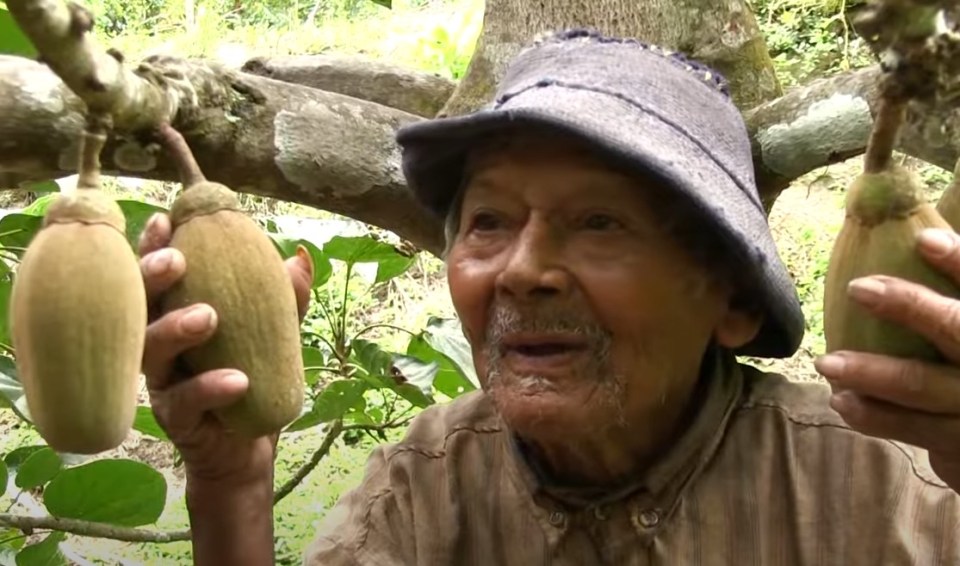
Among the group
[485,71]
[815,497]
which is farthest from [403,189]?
[815,497]

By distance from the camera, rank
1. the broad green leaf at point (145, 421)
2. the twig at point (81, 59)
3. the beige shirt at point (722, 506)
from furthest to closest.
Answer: the broad green leaf at point (145, 421), the beige shirt at point (722, 506), the twig at point (81, 59)

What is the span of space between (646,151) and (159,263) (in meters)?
0.41

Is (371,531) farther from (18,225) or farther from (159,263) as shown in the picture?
(159,263)

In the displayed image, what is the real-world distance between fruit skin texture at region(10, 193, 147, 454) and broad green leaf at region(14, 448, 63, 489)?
2.28 feet

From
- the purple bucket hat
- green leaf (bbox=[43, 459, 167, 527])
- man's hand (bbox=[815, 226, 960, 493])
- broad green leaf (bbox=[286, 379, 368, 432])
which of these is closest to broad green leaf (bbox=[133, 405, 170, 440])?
green leaf (bbox=[43, 459, 167, 527])

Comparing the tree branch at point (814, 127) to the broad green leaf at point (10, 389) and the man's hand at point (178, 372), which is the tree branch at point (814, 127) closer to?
the man's hand at point (178, 372)

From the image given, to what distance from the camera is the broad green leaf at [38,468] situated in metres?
1.25

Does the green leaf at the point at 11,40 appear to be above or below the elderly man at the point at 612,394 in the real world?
above

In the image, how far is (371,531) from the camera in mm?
1190

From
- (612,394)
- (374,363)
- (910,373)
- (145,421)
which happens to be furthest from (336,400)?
(910,373)

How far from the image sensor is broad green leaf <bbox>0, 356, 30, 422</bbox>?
1094 millimetres

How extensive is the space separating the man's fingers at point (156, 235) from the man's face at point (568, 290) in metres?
0.30

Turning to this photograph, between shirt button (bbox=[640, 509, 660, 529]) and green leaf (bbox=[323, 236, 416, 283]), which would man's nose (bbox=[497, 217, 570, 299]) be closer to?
shirt button (bbox=[640, 509, 660, 529])

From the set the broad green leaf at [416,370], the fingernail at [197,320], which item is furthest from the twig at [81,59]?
→ the broad green leaf at [416,370]
